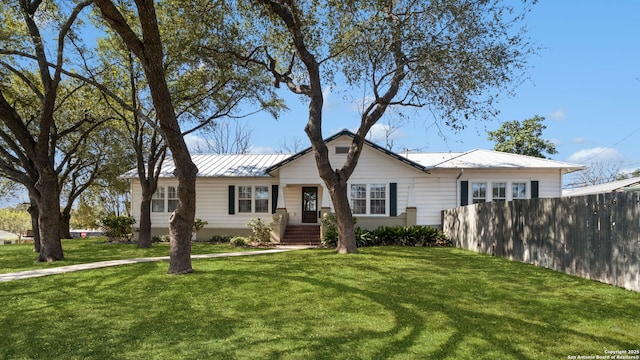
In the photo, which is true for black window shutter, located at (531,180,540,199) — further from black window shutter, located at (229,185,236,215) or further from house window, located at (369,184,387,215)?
black window shutter, located at (229,185,236,215)

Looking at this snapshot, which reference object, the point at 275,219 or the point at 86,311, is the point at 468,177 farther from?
the point at 86,311

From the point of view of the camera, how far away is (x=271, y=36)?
14969 mm

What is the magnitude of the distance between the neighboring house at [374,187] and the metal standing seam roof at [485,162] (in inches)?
1.6

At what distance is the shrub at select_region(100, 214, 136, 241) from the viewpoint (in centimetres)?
2189

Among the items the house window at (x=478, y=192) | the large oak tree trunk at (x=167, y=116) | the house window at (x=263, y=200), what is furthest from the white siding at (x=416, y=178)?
the large oak tree trunk at (x=167, y=116)

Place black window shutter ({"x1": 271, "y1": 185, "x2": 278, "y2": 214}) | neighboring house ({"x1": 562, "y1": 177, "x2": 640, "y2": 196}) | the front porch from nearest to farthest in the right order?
1. neighboring house ({"x1": 562, "y1": 177, "x2": 640, "y2": 196})
2. the front porch
3. black window shutter ({"x1": 271, "y1": 185, "x2": 278, "y2": 214})

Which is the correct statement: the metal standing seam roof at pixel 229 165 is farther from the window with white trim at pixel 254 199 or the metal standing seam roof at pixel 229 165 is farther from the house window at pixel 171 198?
the window with white trim at pixel 254 199

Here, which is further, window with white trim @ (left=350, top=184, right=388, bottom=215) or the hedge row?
window with white trim @ (left=350, top=184, right=388, bottom=215)

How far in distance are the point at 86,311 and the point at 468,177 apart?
16.5 meters

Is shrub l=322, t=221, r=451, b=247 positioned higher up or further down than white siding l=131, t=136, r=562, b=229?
further down

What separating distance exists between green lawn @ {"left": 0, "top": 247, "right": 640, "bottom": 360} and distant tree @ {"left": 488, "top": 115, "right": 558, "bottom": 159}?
26015 millimetres

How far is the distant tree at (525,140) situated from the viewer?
34.1 m

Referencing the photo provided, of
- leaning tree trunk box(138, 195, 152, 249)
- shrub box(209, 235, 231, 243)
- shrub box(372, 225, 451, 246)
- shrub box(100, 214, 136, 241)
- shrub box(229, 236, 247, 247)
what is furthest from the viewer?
shrub box(100, 214, 136, 241)

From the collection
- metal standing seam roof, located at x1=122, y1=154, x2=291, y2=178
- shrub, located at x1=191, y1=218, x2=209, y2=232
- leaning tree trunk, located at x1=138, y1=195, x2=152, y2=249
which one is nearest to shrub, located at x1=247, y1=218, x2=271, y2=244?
metal standing seam roof, located at x1=122, y1=154, x2=291, y2=178
